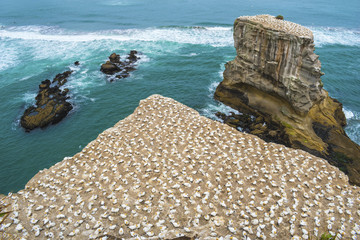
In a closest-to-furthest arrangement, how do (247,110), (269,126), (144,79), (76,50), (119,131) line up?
(119,131)
(269,126)
(247,110)
(144,79)
(76,50)

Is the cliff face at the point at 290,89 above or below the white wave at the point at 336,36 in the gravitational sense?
below

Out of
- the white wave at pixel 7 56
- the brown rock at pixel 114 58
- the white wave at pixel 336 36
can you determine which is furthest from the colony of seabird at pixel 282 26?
the white wave at pixel 7 56

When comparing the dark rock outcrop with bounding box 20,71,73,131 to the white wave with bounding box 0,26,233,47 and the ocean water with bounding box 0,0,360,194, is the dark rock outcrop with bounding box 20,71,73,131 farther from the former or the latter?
the white wave with bounding box 0,26,233,47

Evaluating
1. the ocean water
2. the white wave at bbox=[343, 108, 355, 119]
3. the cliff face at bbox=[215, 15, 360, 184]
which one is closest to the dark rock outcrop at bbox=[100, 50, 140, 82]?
the ocean water

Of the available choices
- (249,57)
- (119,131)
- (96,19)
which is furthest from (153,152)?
(96,19)

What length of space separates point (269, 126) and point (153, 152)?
12.9 metres

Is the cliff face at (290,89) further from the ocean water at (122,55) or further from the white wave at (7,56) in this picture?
the white wave at (7,56)

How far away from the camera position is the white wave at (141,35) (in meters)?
48.0

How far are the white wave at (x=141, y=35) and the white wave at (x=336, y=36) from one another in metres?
18.8

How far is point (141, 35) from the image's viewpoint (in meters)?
50.5

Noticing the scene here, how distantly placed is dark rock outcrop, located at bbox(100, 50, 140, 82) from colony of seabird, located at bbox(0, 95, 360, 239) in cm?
2161

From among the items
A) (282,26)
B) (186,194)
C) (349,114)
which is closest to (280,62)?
(282,26)

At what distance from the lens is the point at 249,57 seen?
21641mm

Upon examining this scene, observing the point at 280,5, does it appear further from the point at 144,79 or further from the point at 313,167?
the point at 313,167
